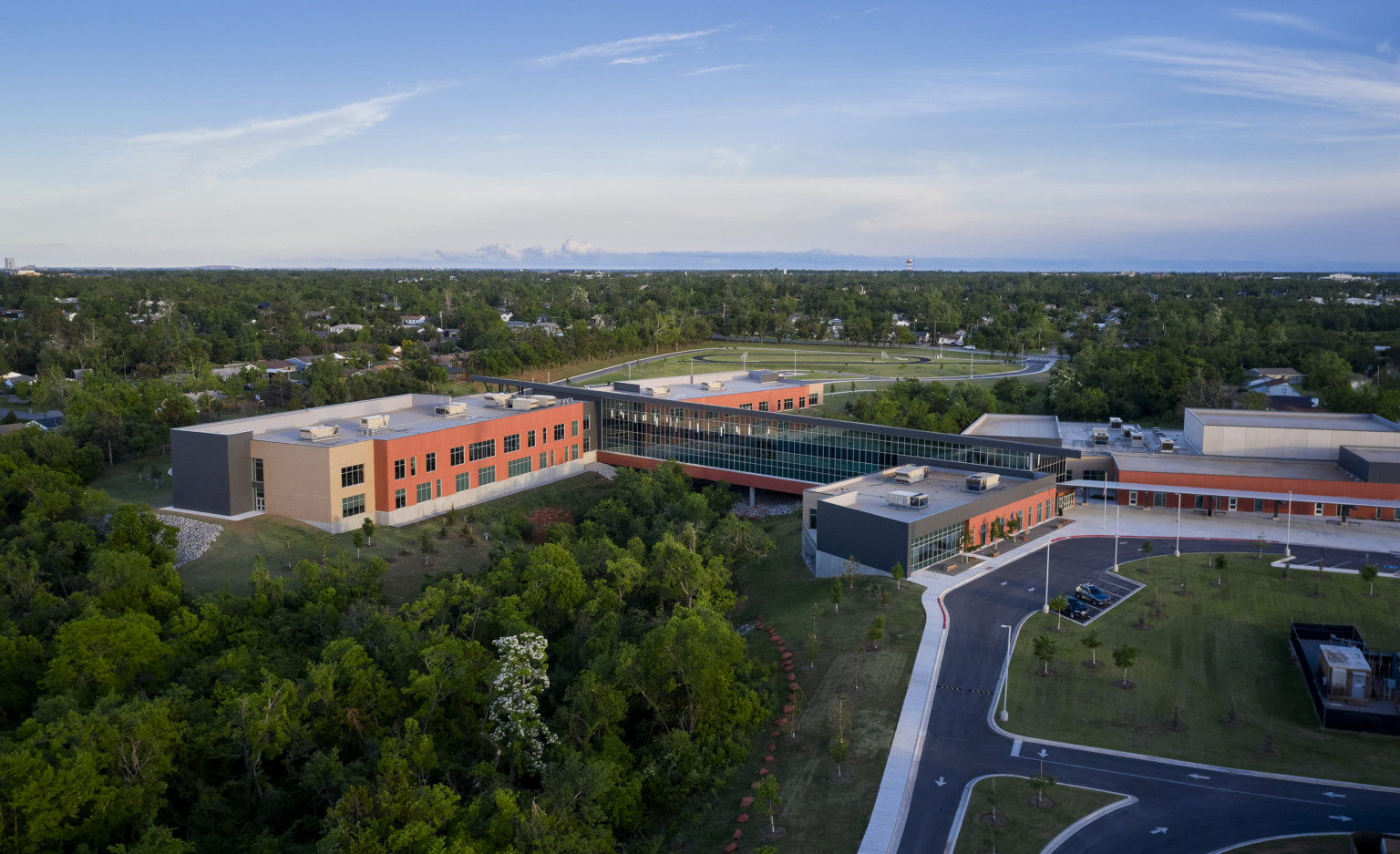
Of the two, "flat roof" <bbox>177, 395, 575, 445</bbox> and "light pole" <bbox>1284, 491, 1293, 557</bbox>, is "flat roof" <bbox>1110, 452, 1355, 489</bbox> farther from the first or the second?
"flat roof" <bbox>177, 395, 575, 445</bbox>

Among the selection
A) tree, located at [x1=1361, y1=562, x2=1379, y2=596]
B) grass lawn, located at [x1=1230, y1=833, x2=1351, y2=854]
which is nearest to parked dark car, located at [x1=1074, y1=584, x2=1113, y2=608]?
tree, located at [x1=1361, y1=562, x2=1379, y2=596]

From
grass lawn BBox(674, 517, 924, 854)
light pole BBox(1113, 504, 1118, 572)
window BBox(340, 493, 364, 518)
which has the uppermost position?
window BBox(340, 493, 364, 518)

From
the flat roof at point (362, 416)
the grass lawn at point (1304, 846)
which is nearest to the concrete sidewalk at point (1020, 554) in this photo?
the grass lawn at point (1304, 846)

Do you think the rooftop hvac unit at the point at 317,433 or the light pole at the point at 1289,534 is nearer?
the light pole at the point at 1289,534

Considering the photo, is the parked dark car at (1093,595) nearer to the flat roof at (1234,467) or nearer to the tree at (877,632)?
the tree at (877,632)

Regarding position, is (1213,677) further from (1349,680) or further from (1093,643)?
(1093,643)

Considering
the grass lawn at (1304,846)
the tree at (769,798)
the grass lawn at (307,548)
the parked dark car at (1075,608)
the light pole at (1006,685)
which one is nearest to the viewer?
the grass lawn at (1304,846)
